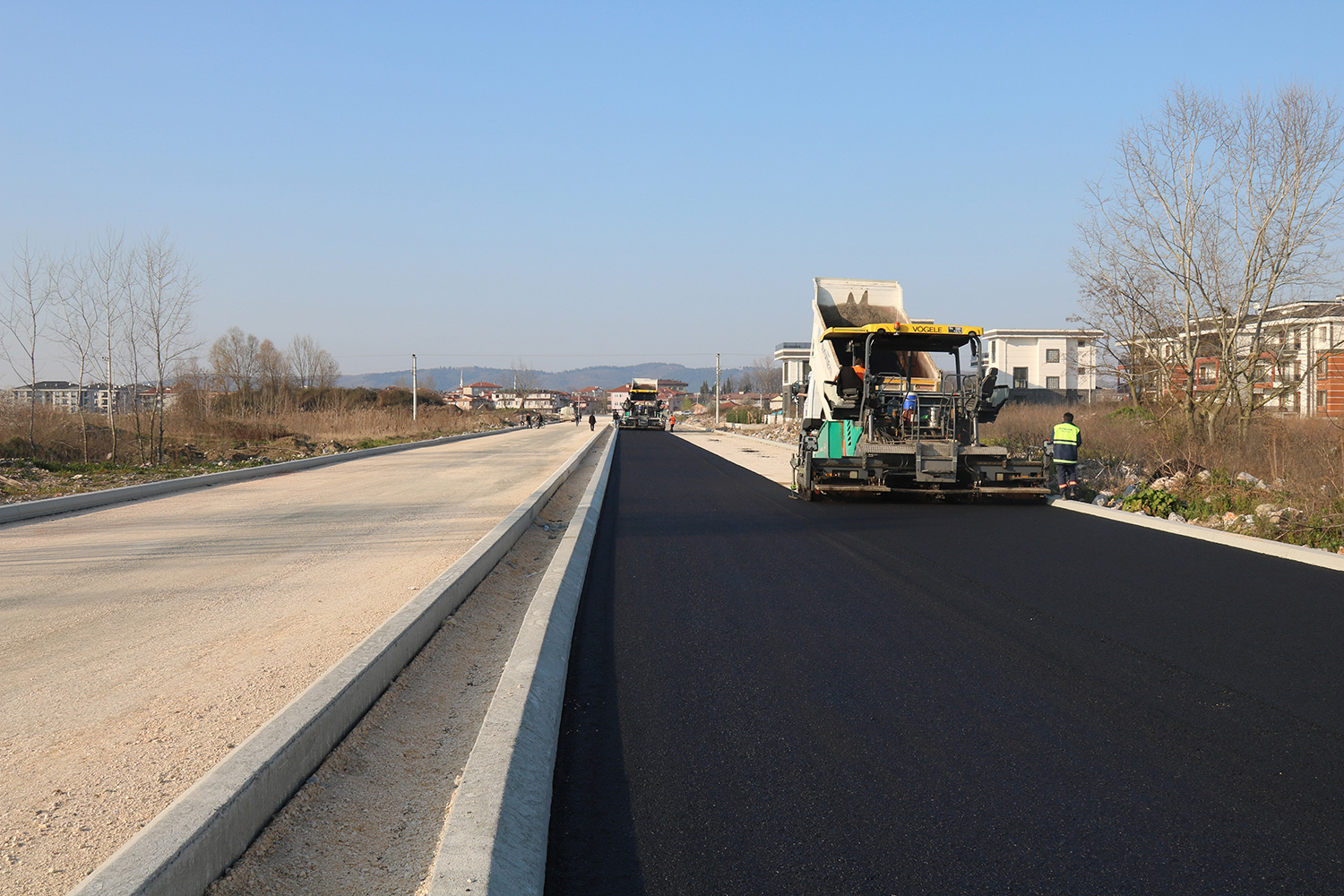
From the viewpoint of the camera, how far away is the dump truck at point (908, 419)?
14305mm

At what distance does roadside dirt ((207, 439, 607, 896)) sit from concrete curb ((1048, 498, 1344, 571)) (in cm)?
774

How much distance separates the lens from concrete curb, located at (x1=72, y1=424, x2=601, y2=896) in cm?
263

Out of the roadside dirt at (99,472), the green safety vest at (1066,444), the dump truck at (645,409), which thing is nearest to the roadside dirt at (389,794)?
the green safety vest at (1066,444)

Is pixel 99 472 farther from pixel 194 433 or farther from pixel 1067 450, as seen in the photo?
pixel 1067 450

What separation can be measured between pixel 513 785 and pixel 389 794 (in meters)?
0.53

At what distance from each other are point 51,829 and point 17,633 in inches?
143

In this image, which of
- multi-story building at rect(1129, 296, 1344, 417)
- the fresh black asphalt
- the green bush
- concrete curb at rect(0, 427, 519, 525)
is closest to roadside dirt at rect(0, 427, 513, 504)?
concrete curb at rect(0, 427, 519, 525)

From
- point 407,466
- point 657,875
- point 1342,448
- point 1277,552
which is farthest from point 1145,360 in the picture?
point 657,875

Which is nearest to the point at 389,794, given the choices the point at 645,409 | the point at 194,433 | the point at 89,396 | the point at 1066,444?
the point at 1066,444

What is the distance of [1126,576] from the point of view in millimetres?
8234

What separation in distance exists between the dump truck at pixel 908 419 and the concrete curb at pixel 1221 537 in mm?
1065

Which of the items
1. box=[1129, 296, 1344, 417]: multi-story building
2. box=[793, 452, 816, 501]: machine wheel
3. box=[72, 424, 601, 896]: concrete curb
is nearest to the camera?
box=[72, 424, 601, 896]: concrete curb

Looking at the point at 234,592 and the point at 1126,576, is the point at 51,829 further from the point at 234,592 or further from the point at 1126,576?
the point at 1126,576

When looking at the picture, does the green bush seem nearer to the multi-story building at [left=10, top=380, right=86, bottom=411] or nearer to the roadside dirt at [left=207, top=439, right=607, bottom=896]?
the roadside dirt at [left=207, top=439, right=607, bottom=896]
